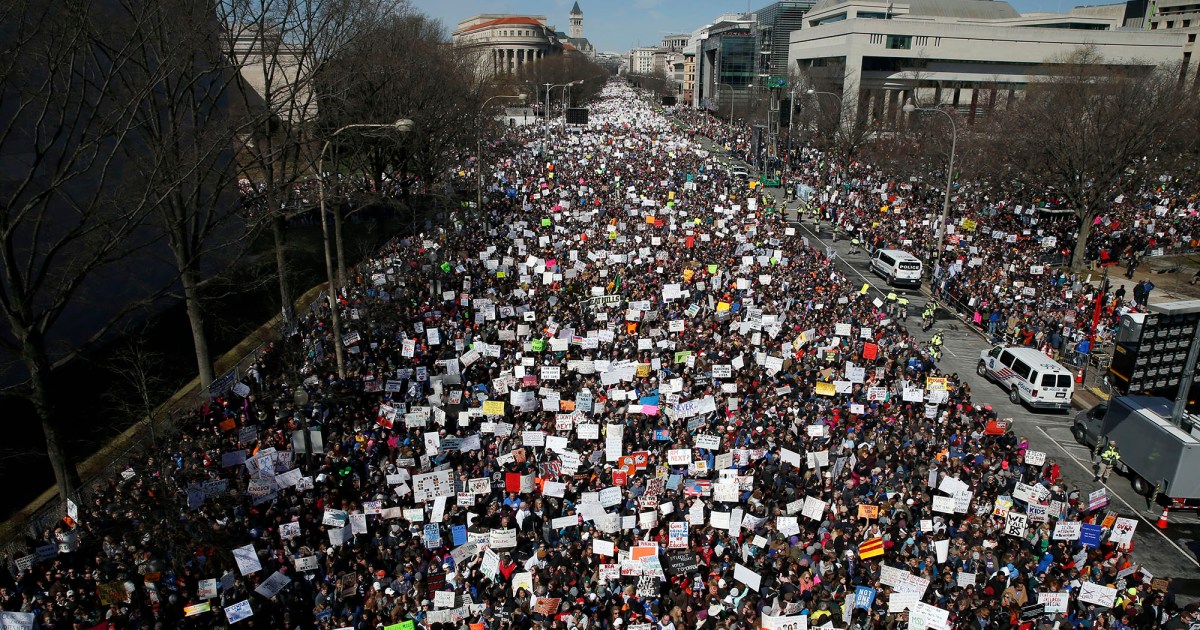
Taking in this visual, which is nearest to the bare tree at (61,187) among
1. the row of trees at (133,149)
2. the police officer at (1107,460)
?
the row of trees at (133,149)

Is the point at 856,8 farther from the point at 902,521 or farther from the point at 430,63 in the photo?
the point at 902,521

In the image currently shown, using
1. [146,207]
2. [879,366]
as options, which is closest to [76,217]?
[146,207]

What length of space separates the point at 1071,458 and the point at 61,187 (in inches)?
975

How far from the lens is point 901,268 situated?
28.6 m

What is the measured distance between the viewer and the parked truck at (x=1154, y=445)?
1378cm

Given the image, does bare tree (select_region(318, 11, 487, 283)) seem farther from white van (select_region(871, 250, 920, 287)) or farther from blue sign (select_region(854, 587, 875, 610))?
white van (select_region(871, 250, 920, 287))

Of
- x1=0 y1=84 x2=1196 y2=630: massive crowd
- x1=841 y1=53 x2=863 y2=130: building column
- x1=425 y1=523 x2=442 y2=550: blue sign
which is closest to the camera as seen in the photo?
x1=0 y1=84 x2=1196 y2=630: massive crowd

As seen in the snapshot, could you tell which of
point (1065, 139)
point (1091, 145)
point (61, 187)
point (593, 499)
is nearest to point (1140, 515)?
point (593, 499)

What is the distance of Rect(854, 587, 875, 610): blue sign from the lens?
10258 mm

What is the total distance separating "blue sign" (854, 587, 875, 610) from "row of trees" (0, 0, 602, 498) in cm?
1353

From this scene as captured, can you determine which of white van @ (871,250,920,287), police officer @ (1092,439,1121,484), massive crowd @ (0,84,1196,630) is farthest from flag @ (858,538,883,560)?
white van @ (871,250,920,287)

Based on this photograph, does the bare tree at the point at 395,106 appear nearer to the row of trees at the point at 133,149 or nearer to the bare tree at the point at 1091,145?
the row of trees at the point at 133,149

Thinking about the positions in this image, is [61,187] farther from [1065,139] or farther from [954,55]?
[954,55]

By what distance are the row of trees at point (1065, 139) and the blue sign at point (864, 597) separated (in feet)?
90.4
